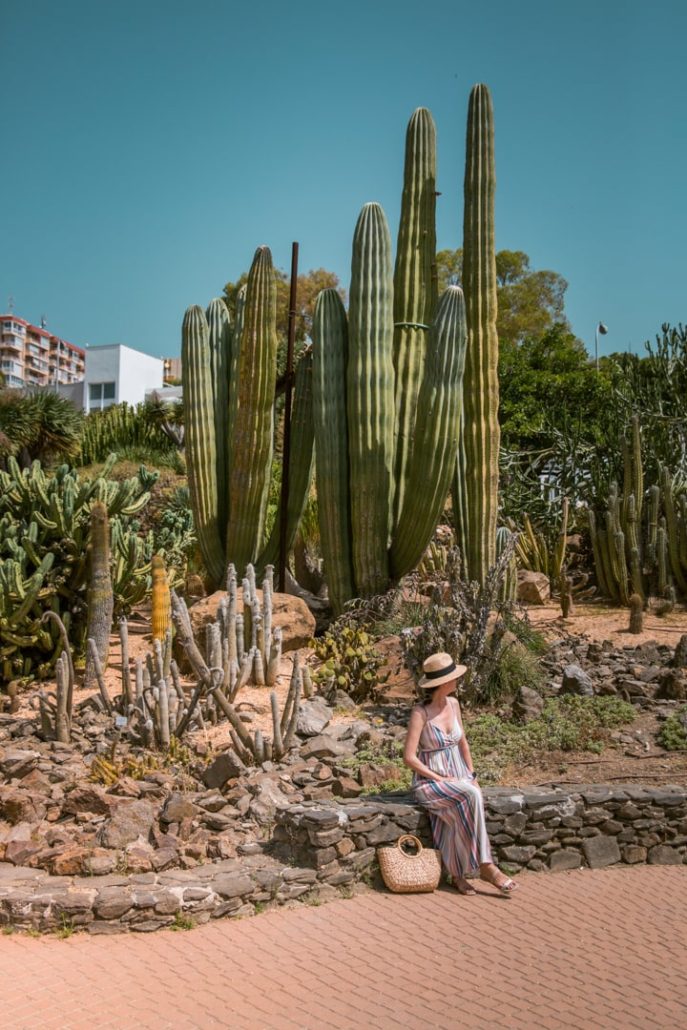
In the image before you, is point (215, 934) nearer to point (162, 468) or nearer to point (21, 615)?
point (21, 615)

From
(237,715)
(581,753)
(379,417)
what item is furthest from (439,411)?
(237,715)

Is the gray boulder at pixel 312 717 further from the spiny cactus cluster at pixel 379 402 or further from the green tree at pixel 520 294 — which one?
the green tree at pixel 520 294

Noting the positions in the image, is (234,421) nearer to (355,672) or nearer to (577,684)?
(355,672)

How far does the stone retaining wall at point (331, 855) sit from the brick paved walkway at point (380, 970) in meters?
0.13

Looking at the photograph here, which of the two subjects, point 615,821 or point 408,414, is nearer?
point 615,821

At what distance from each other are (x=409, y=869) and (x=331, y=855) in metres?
0.43

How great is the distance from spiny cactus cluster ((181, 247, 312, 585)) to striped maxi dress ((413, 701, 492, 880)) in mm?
5803

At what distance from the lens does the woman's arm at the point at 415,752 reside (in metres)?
6.07

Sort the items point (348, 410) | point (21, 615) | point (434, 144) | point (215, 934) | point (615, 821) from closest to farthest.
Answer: point (215, 934) < point (615, 821) < point (21, 615) < point (348, 410) < point (434, 144)

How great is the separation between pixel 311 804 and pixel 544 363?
18870 mm

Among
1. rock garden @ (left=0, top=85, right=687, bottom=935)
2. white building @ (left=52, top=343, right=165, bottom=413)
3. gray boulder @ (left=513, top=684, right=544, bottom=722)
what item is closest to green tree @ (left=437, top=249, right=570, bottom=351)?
white building @ (left=52, top=343, right=165, bottom=413)

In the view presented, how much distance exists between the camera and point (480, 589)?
33.4 ft

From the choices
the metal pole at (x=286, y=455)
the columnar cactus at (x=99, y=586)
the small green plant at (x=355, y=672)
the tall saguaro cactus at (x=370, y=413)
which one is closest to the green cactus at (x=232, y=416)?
the metal pole at (x=286, y=455)

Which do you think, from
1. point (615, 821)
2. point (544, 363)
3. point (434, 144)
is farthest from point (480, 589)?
point (544, 363)
